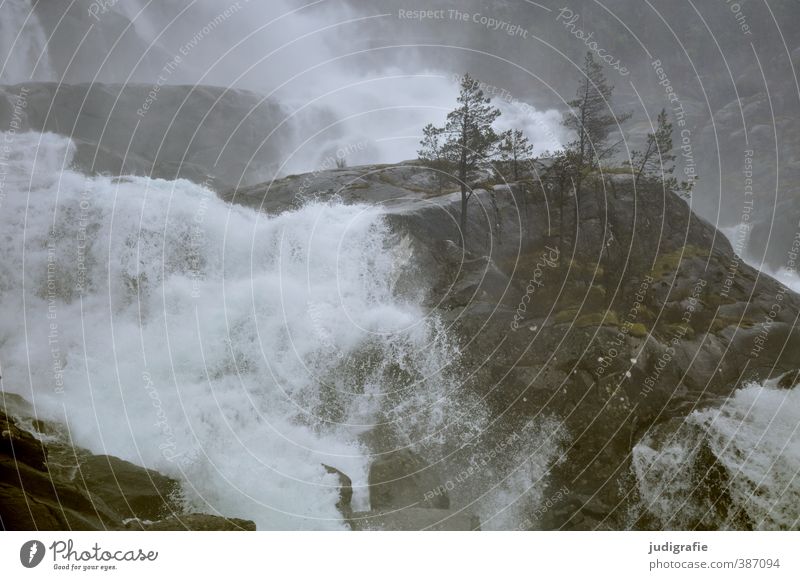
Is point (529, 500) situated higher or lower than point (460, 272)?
lower

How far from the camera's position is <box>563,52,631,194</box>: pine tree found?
1812cm

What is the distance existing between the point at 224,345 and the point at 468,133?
11060 mm

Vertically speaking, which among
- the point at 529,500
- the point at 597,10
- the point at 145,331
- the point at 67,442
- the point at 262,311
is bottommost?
the point at 529,500

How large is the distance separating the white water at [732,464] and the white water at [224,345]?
8.76 feet

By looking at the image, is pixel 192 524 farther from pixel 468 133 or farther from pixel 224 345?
pixel 468 133

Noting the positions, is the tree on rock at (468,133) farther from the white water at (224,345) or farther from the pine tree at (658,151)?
the pine tree at (658,151)

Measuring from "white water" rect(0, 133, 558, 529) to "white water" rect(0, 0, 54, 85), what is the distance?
18436 millimetres

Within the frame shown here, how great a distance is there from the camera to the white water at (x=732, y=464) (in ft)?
36.0
